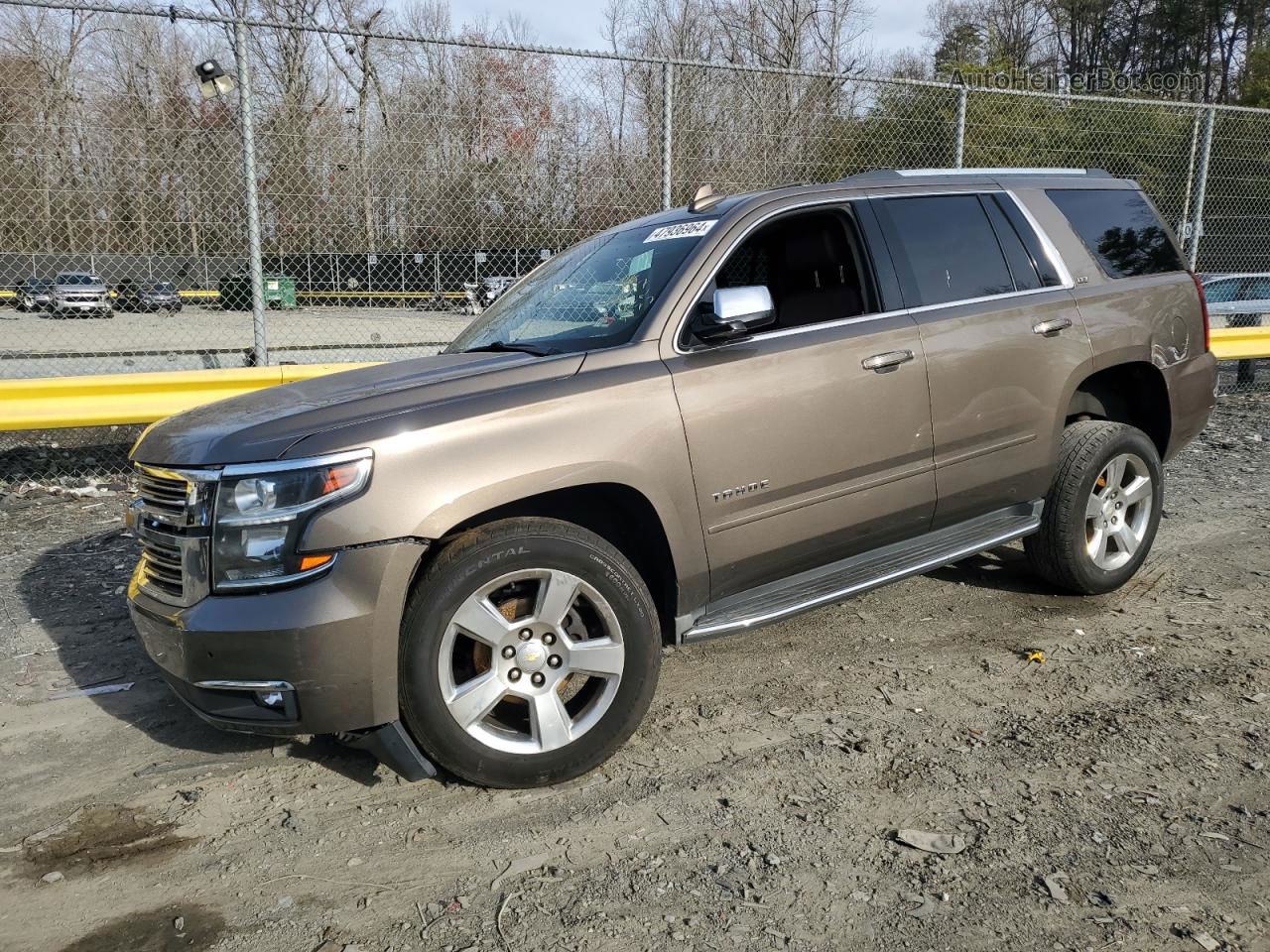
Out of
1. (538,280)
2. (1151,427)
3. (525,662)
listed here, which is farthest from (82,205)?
(1151,427)

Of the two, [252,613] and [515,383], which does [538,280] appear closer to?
[515,383]

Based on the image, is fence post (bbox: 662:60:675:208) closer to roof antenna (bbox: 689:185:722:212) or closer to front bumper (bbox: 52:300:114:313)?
roof antenna (bbox: 689:185:722:212)

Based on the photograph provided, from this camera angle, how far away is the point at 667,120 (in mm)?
7582

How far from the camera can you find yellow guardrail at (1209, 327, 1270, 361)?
31.8 ft

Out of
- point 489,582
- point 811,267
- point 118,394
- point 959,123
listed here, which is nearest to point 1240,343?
point 959,123

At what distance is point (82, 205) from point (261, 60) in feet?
5.19

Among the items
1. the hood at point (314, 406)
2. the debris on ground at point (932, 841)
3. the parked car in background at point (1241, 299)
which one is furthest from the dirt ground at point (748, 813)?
the parked car in background at point (1241, 299)

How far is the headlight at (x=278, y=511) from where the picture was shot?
2705 millimetres

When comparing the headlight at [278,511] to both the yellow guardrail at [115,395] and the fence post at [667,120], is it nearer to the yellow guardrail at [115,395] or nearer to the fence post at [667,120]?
the yellow guardrail at [115,395]

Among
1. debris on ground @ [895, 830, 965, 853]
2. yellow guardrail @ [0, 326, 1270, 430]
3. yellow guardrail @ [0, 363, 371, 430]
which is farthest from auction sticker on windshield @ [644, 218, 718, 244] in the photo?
yellow guardrail @ [0, 326, 1270, 430]

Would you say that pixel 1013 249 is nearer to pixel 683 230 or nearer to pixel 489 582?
pixel 683 230

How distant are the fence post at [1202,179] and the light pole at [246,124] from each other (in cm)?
883

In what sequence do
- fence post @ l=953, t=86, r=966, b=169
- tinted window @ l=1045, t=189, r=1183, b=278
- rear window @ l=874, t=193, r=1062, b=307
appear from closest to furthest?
rear window @ l=874, t=193, r=1062, b=307 < tinted window @ l=1045, t=189, r=1183, b=278 < fence post @ l=953, t=86, r=966, b=169

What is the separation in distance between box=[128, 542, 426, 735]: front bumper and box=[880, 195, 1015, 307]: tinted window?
2374mm
